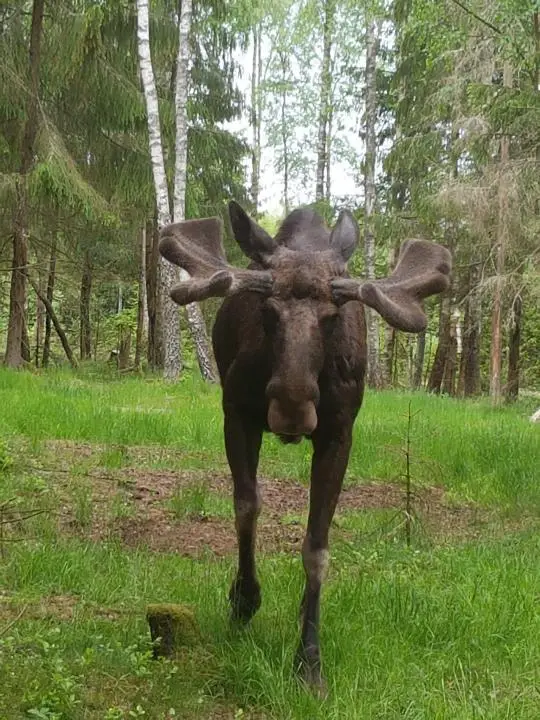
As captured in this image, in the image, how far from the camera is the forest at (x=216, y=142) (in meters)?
13.3

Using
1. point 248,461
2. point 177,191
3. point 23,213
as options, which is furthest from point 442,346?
point 248,461

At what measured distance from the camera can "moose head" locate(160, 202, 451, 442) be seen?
3266 millimetres

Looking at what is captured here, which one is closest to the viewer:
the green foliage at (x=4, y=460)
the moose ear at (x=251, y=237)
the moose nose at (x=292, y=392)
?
the moose nose at (x=292, y=392)

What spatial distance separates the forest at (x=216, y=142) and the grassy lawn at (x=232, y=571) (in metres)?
4.19

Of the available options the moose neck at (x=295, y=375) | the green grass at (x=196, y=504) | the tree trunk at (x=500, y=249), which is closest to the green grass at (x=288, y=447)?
the green grass at (x=196, y=504)

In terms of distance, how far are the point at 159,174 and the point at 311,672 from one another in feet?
40.4

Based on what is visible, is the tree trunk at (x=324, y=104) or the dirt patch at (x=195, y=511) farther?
the tree trunk at (x=324, y=104)

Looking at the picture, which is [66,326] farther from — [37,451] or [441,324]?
[37,451]

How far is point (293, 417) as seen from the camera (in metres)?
3.25

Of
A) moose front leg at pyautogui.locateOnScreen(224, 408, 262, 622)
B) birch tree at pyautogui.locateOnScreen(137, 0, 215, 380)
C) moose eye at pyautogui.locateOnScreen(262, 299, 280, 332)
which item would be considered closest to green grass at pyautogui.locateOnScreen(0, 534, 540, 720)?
moose front leg at pyautogui.locateOnScreen(224, 408, 262, 622)

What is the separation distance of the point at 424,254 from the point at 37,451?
4835mm

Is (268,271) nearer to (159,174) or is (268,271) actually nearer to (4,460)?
(4,460)

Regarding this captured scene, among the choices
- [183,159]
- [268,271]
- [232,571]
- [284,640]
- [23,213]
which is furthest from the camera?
[183,159]

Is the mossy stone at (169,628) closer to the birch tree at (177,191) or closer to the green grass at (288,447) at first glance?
the green grass at (288,447)
